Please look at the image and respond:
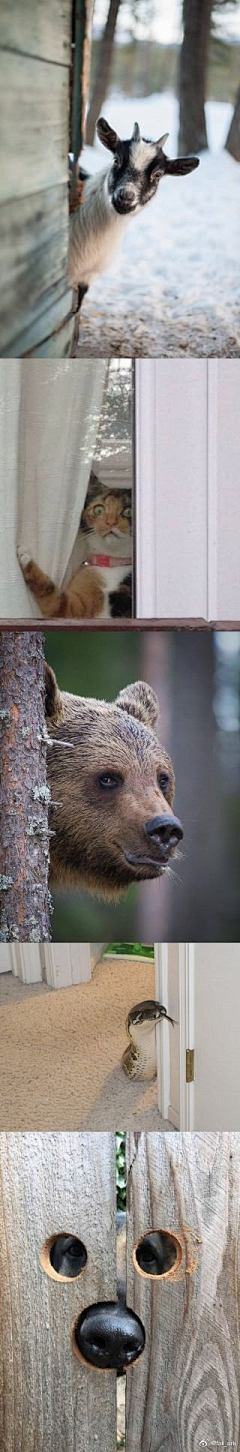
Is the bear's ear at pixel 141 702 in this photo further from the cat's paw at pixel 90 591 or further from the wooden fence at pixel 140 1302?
the wooden fence at pixel 140 1302

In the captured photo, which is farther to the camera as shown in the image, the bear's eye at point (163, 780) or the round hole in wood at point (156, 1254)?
the bear's eye at point (163, 780)

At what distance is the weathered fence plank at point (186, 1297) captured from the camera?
4.61 ft

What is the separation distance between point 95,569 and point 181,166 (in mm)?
676

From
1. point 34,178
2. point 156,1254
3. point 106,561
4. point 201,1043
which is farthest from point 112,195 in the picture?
point 156,1254

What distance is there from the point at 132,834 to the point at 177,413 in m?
0.64

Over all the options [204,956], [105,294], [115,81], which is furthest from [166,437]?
[204,956]

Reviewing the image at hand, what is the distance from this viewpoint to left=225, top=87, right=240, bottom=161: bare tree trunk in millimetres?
1771

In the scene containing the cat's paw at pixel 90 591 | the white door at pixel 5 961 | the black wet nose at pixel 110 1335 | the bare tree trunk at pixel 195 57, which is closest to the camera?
the black wet nose at pixel 110 1335

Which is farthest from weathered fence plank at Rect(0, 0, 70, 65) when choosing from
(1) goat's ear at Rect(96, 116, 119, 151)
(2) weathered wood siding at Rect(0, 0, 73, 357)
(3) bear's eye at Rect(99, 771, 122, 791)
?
(3) bear's eye at Rect(99, 771, 122, 791)

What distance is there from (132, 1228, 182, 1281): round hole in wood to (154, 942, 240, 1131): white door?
15 centimetres

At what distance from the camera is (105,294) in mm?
1783

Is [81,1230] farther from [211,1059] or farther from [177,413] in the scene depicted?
[177,413]

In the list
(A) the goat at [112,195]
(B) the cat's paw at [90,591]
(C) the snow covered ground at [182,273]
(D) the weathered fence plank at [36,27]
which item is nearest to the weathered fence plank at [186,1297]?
(B) the cat's paw at [90,591]

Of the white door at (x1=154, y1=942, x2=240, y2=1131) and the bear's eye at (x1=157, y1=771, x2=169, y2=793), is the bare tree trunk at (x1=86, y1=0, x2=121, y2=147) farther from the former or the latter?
the white door at (x1=154, y1=942, x2=240, y2=1131)
